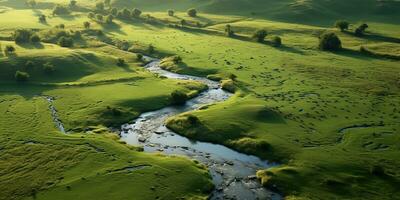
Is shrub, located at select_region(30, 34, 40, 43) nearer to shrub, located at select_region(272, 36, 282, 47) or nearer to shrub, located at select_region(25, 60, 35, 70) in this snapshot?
shrub, located at select_region(25, 60, 35, 70)

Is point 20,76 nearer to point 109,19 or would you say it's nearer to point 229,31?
point 229,31

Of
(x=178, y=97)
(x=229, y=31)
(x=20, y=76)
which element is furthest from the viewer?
(x=229, y=31)

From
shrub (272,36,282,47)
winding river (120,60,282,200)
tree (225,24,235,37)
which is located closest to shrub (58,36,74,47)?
tree (225,24,235,37)

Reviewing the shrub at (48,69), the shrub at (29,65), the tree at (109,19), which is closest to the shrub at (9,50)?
the shrub at (29,65)

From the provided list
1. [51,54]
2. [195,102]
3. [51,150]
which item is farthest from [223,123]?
[51,54]

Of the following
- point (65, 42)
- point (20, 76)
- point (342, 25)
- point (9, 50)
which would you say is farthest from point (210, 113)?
point (342, 25)

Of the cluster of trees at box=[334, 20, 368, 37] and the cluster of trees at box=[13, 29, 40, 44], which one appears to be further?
the cluster of trees at box=[334, 20, 368, 37]
